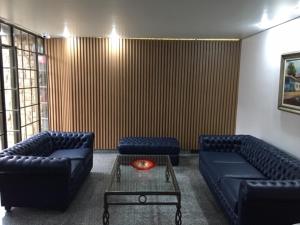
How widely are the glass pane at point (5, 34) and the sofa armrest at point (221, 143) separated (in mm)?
3963

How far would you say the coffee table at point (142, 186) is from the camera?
3.13 m

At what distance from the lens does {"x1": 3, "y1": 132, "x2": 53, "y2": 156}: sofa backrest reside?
12.2ft

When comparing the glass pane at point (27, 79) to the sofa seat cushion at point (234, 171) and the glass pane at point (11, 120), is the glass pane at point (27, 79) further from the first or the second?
the sofa seat cushion at point (234, 171)

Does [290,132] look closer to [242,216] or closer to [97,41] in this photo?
[242,216]

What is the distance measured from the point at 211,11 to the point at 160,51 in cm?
269

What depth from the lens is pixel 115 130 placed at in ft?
20.7

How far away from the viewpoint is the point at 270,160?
3.65 m

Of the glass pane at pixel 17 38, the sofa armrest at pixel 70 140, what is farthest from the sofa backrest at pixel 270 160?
the glass pane at pixel 17 38

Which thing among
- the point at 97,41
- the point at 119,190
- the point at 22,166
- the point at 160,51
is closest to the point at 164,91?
the point at 160,51

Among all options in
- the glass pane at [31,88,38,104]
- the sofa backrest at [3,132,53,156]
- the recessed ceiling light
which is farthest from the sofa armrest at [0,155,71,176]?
the recessed ceiling light

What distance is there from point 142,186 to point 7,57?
3290 mm

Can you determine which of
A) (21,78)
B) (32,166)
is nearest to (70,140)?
(21,78)

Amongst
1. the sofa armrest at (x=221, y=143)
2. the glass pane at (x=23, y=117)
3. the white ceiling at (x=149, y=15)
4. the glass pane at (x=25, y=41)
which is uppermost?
the white ceiling at (x=149, y=15)

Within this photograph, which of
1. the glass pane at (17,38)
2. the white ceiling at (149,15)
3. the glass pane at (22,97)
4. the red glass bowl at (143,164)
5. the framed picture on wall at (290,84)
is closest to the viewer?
the white ceiling at (149,15)
